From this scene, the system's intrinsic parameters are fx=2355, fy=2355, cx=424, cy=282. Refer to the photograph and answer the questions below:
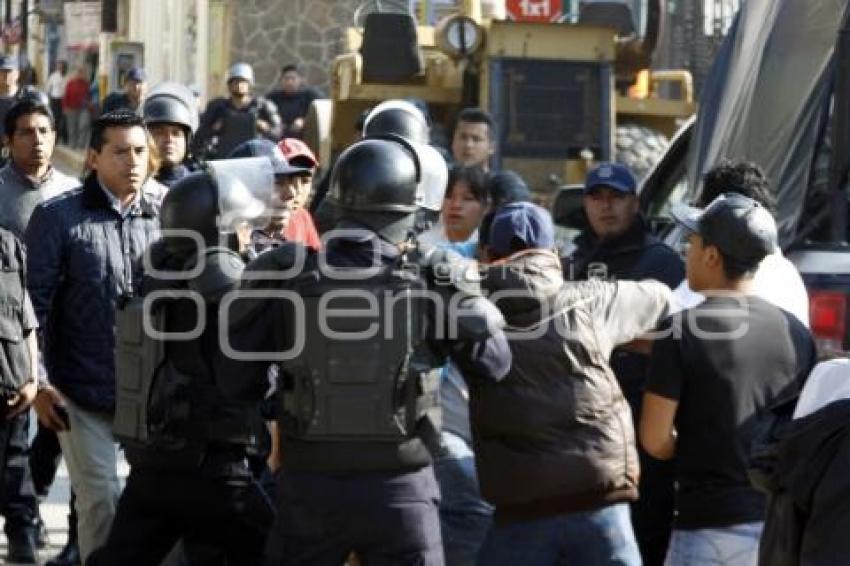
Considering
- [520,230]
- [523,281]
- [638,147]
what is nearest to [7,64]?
[638,147]

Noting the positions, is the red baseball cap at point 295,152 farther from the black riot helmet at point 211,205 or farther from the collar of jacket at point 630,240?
the black riot helmet at point 211,205

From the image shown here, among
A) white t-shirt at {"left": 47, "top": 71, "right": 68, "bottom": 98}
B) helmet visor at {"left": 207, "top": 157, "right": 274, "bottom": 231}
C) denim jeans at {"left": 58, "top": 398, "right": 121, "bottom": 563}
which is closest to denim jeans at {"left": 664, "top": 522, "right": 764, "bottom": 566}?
helmet visor at {"left": 207, "top": 157, "right": 274, "bottom": 231}

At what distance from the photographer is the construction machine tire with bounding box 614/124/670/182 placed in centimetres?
1638

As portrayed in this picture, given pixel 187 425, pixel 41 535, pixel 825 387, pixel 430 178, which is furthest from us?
pixel 41 535

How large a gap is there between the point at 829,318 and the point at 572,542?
5.46 ft

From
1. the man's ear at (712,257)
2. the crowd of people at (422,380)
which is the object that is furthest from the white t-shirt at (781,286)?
the man's ear at (712,257)

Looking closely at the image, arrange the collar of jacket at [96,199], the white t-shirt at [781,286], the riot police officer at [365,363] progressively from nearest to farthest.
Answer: the riot police officer at [365,363] → the white t-shirt at [781,286] → the collar of jacket at [96,199]

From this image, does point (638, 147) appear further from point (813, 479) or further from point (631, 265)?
point (813, 479)

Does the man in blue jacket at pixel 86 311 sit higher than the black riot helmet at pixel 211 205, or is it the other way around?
the black riot helmet at pixel 211 205

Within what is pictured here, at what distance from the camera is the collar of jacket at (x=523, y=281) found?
6.31 m

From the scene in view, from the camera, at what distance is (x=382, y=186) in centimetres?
597

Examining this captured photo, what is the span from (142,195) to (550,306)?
2.26 metres

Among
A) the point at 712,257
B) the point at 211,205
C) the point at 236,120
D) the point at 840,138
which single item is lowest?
the point at 236,120

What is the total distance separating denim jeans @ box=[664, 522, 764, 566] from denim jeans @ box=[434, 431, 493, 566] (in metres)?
1.14
